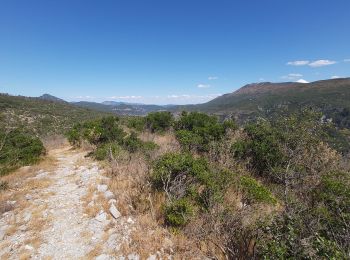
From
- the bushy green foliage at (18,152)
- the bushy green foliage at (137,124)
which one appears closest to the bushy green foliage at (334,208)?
the bushy green foliage at (18,152)

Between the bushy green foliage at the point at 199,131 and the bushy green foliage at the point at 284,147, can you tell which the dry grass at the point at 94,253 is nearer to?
the bushy green foliage at the point at 284,147

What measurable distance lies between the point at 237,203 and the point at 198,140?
4.53 m

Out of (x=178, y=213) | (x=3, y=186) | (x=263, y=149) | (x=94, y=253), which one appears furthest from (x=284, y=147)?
(x=3, y=186)

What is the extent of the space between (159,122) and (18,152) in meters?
7.94

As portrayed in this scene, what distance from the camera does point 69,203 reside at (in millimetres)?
6133

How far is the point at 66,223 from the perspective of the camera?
5.31m

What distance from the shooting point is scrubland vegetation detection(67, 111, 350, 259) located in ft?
12.0

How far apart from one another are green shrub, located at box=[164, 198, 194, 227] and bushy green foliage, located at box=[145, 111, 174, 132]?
31.9ft

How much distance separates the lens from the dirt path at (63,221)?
446 cm

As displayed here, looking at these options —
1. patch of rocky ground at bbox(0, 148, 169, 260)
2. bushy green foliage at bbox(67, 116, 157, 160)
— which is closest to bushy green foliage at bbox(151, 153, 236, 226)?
patch of rocky ground at bbox(0, 148, 169, 260)

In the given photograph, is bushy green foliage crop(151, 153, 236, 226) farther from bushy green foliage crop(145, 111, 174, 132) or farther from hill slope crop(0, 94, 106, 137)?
hill slope crop(0, 94, 106, 137)

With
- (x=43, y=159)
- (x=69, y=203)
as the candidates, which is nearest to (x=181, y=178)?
(x=69, y=203)

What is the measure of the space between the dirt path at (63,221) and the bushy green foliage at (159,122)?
7625 mm

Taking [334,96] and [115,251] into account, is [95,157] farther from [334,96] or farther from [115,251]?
[334,96]
